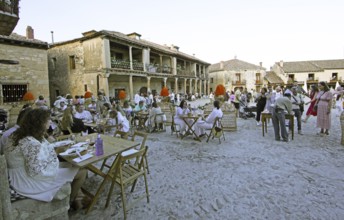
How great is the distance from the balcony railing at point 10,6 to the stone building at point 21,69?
6.91 m

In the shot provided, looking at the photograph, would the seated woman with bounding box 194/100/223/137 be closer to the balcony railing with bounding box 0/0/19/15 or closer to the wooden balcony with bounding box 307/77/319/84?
the balcony railing with bounding box 0/0/19/15

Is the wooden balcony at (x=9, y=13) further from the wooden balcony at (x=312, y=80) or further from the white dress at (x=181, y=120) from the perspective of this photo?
the wooden balcony at (x=312, y=80)

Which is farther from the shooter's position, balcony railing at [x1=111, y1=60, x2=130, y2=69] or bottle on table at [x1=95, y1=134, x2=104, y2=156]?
balcony railing at [x1=111, y1=60, x2=130, y2=69]

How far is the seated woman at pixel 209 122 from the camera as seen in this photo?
19.1 feet

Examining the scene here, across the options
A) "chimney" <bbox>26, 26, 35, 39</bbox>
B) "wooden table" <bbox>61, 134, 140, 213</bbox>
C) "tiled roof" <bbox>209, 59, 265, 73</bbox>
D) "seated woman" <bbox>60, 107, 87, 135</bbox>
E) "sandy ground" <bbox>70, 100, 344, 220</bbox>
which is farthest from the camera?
"tiled roof" <bbox>209, 59, 265, 73</bbox>

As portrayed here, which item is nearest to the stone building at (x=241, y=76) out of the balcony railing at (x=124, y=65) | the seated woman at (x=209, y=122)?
the balcony railing at (x=124, y=65)

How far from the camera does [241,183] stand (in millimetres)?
3289

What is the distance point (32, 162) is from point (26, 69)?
490 inches

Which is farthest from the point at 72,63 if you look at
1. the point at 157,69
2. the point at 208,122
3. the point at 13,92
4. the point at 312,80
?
the point at 312,80

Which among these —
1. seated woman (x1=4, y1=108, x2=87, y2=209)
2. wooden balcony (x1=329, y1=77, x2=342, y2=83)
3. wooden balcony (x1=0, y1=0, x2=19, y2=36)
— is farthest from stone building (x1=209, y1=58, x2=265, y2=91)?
seated woman (x1=4, y1=108, x2=87, y2=209)

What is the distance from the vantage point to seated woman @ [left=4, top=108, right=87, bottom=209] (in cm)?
199

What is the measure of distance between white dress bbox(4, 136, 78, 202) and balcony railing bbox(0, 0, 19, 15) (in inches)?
188

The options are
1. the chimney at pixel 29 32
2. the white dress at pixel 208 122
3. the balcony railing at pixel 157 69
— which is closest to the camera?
the white dress at pixel 208 122

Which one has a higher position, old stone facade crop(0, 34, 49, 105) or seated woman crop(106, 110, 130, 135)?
old stone facade crop(0, 34, 49, 105)
